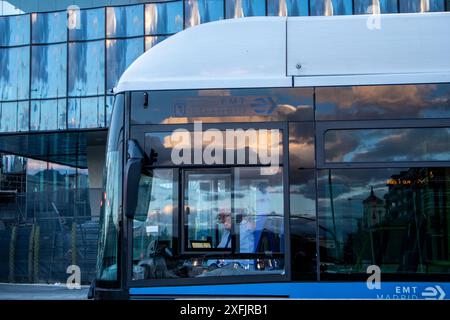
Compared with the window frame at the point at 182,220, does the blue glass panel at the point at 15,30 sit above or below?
above

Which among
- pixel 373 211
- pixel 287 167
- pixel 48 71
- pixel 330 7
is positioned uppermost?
pixel 330 7

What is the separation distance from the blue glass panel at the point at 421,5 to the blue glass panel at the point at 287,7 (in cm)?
374

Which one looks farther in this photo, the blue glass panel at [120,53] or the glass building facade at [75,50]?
the blue glass panel at [120,53]

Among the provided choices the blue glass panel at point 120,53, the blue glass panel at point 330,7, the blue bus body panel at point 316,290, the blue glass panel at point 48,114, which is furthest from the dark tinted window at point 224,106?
the blue glass panel at point 48,114

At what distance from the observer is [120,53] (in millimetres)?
25516

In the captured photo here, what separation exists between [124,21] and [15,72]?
5.26m

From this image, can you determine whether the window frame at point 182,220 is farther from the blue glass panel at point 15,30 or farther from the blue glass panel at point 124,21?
the blue glass panel at point 15,30

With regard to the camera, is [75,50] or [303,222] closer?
[303,222]

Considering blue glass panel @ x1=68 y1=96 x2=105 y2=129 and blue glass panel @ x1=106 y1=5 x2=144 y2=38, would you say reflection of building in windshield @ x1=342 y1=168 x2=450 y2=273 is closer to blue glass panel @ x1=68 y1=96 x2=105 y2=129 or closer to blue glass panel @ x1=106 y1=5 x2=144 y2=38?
blue glass panel @ x1=68 y1=96 x2=105 y2=129

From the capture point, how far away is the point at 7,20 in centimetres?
2680

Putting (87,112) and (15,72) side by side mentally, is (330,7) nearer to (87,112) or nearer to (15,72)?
(87,112)

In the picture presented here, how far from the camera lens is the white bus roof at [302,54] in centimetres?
477

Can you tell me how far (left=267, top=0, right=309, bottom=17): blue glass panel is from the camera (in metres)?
24.2

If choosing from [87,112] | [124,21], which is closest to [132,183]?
[87,112]
